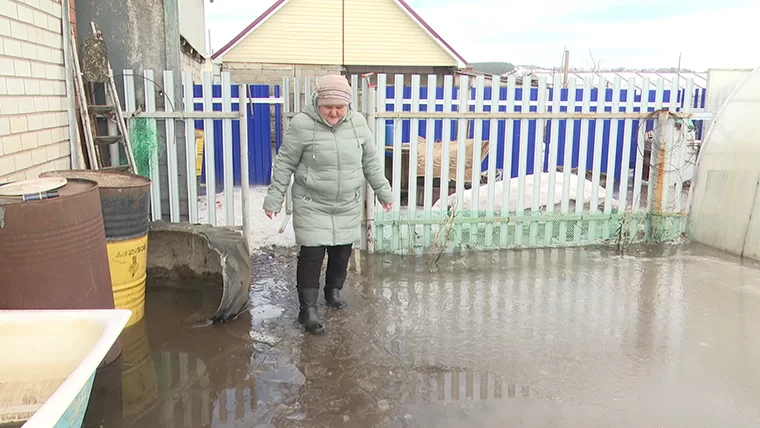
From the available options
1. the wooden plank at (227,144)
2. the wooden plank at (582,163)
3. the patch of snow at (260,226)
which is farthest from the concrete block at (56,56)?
the wooden plank at (582,163)

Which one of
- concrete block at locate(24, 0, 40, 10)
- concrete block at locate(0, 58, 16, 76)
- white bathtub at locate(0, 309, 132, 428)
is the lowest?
white bathtub at locate(0, 309, 132, 428)

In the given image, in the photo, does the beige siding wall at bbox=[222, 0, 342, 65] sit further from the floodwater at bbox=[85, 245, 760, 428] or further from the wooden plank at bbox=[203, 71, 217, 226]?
the floodwater at bbox=[85, 245, 760, 428]

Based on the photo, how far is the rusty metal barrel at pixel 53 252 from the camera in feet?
9.51

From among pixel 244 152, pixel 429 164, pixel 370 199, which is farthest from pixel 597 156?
pixel 244 152

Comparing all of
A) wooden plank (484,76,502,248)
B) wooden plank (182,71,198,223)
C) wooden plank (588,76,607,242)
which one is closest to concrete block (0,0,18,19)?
wooden plank (182,71,198,223)

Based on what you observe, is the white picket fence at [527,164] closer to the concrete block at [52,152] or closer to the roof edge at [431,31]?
the concrete block at [52,152]

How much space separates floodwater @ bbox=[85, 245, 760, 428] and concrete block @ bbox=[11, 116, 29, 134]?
4.92ft

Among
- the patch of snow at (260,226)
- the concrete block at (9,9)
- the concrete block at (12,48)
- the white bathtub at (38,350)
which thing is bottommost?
the patch of snow at (260,226)

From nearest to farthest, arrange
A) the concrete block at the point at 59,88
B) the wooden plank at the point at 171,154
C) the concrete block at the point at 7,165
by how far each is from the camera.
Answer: the concrete block at the point at 7,165 < the concrete block at the point at 59,88 < the wooden plank at the point at 171,154

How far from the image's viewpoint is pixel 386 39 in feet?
62.6

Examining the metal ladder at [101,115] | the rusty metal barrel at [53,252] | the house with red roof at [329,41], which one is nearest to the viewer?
the rusty metal barrel at [53,252]

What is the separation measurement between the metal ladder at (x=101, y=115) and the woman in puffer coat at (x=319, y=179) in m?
1.62

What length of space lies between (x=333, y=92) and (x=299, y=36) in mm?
15755

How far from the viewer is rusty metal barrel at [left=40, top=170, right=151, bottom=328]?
3.70 meters
